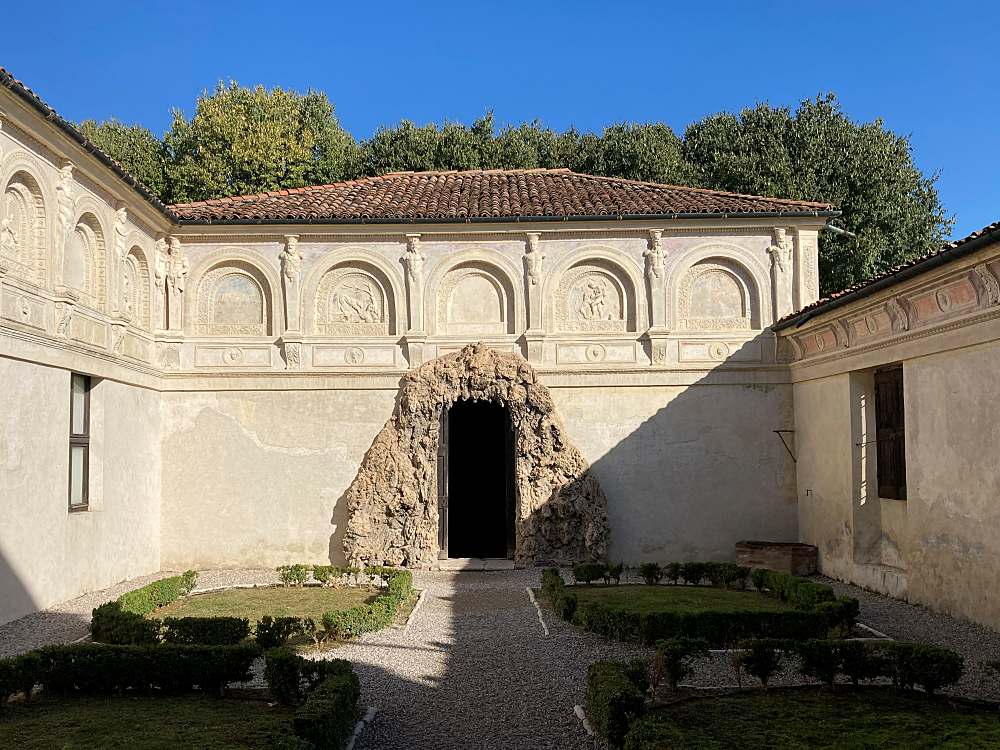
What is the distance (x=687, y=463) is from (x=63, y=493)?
11.4 metres

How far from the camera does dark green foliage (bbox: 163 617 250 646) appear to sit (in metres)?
10.7

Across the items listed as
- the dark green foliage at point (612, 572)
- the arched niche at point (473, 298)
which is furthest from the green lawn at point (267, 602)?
the arched niche at point (473, 298)

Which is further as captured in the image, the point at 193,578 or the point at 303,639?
the point at 193,578

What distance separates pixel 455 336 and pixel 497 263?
1754mm

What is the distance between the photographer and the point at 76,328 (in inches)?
583

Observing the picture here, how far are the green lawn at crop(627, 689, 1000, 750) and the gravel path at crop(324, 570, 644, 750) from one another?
1.06 meters

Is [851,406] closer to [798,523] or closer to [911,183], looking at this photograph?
[798,523]

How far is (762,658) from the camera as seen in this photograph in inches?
343

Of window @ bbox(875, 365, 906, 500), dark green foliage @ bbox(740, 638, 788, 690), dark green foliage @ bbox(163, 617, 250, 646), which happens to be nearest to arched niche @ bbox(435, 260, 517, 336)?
window @ bbox(875, 365, 906, 500)

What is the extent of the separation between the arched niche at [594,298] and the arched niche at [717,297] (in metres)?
1.10

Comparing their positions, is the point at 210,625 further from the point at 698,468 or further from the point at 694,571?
the point at 698,468

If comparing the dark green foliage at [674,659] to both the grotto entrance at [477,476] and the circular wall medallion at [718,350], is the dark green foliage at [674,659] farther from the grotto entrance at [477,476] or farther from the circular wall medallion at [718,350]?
the grotto entrance at [477,476]

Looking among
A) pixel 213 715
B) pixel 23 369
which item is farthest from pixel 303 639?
pixel 23 369

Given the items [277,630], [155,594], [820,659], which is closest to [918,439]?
[820,659]
